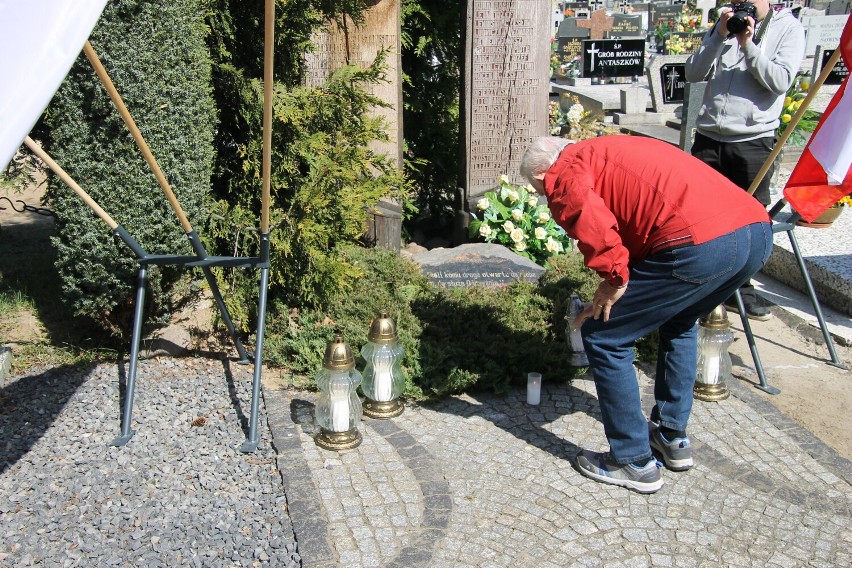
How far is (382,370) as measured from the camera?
3936 mm

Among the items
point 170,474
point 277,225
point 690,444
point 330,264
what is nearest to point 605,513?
point 690,444

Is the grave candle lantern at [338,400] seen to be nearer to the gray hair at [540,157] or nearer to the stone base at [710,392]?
the gray hair at [540,157]

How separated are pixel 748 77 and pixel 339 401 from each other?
3025 mm

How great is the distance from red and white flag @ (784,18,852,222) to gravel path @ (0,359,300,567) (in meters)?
2.69

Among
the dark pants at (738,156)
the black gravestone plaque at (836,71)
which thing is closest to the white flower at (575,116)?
the dark pants at (738,156)

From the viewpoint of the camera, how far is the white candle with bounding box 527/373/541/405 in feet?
13.4

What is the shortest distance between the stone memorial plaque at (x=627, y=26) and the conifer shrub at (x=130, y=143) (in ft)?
59.4

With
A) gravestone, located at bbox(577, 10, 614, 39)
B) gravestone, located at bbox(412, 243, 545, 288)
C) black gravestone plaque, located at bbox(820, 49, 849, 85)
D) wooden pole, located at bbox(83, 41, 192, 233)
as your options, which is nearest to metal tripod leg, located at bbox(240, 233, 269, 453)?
wooden pole, located at bbox(83, 41, 192, 233)

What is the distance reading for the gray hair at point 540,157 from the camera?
10.4 feet

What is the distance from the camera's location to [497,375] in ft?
13.9

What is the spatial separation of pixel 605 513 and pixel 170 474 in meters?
1.78

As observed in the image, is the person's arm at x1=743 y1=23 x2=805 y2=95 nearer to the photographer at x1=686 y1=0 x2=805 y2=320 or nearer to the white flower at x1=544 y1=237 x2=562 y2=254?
the photographer at x1=686 y1=0 x2=805 y2=320

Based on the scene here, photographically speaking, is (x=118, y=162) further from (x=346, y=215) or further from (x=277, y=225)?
(x=346, y=215)

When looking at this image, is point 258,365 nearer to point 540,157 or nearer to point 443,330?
point 443,330
